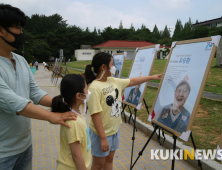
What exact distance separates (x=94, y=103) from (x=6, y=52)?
100 cm

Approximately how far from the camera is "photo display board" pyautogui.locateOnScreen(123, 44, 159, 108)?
337 centimetres

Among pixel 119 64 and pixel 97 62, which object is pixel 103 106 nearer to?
pixel 97 62

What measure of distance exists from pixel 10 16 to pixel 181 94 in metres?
2.02

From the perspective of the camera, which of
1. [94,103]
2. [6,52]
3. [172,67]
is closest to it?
[6,52]

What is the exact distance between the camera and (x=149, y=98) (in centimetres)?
694

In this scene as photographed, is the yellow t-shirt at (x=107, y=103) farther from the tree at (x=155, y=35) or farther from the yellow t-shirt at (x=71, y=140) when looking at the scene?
the tree at (x=155, y=35)

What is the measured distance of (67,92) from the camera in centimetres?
153

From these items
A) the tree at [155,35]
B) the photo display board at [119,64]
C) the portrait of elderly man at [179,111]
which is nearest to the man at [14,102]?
the portrait of elderly man at [179,111]

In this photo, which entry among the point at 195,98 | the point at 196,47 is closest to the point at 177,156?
the point at 195,98

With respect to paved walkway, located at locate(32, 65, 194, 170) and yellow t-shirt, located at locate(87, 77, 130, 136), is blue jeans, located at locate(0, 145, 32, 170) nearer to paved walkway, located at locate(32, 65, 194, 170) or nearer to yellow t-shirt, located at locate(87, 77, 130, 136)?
yellow t-shirt, located at locate(87, 77, 130, 136)

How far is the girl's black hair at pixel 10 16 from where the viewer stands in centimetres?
138

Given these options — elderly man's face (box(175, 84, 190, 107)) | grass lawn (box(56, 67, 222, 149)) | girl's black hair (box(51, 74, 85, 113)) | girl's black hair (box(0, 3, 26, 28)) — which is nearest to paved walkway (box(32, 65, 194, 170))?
grass lawn (box(56, 67, 222, 149))

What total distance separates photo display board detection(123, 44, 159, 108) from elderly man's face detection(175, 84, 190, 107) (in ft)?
3.23

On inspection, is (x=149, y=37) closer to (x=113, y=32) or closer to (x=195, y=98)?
(x=113, y=32)
